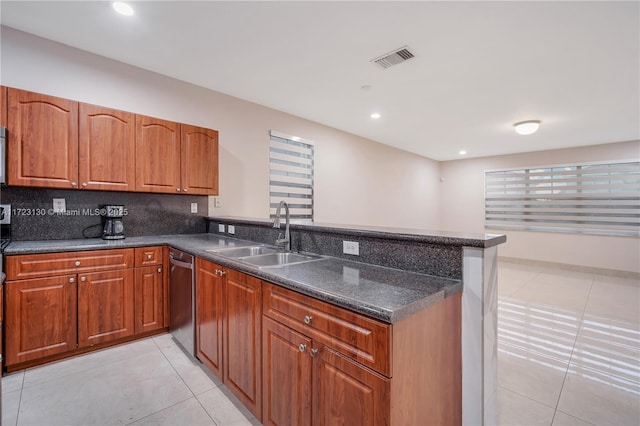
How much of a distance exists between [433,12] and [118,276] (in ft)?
10.8

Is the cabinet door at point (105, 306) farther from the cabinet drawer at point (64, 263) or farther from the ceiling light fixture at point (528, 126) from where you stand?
the ceiling light fixture at point (528, 126)

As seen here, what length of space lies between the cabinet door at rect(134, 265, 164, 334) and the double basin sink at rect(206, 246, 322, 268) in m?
0.82

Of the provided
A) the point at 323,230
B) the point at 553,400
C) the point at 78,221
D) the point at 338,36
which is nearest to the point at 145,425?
the point at 323,230

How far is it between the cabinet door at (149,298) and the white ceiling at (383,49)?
6.81ft

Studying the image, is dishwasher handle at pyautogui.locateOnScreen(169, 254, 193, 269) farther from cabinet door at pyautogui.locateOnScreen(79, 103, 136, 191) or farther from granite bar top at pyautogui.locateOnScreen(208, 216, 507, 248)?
granite bar top at pyautogui.locateOnScreen(208, 216, 507, 248)

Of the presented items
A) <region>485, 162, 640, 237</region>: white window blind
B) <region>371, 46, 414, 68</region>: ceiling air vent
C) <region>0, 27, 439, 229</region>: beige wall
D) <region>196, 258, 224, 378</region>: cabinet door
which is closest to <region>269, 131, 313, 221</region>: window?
<region>0, 27, 439, 229</region>: beige wall

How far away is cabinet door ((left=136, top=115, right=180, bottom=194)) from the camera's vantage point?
2.87 meters

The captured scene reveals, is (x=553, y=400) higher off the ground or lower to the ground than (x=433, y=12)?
lower

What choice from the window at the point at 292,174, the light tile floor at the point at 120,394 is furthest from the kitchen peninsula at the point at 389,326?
the window at the point at 292,174

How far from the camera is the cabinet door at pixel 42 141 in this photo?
7.48 ft

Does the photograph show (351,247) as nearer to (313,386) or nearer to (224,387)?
(313,386)

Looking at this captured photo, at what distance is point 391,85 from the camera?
138 inches

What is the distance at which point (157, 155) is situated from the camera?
2.96 metres

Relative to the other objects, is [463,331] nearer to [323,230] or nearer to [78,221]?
[323,230]
